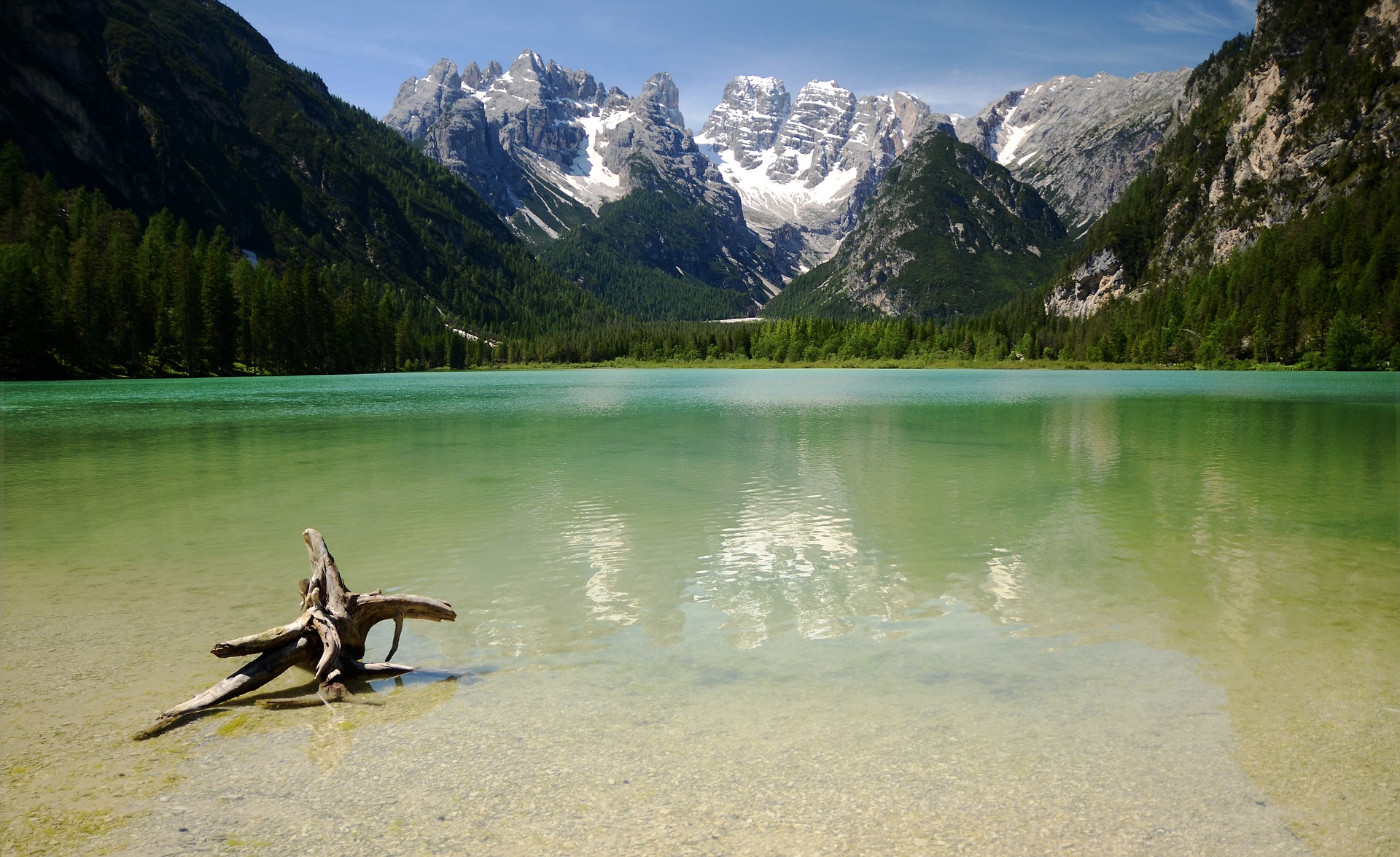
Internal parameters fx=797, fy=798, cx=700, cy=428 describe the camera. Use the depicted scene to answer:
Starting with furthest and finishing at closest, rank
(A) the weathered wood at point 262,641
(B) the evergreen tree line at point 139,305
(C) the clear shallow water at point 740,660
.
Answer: (B) the evergreen tree line at point 139,305 → (A) the weathered wood at point 262,641 → (C) the clear shallow water at point 740,660

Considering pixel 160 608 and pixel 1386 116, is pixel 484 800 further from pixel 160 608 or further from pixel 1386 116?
pixel 1386 116

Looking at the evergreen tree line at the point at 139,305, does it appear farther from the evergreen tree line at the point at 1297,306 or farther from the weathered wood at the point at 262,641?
the evergreen tree line at the point at 1297,306

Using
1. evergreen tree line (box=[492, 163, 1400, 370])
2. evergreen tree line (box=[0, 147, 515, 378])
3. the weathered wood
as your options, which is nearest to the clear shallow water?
the weathered wood

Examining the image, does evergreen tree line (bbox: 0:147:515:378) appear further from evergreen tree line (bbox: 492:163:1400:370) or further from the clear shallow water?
evergreen tree line (bbox: 492:163:1400:370)

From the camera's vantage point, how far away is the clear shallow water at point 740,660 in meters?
6.48

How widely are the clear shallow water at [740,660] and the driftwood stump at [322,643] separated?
280 millimetres

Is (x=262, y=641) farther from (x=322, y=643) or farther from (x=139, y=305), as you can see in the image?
(x=139, y=305)

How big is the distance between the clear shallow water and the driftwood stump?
280mm

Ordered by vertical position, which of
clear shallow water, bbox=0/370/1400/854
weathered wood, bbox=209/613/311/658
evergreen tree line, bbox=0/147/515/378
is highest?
evergreen tree line, bbox=0/147/515/378

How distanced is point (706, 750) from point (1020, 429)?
126ft

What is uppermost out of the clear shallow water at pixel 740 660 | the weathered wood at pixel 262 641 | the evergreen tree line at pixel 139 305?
the evergreen tree line at pixel 139 305

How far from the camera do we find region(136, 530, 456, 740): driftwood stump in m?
8.68

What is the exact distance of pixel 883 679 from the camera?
9.44 metres

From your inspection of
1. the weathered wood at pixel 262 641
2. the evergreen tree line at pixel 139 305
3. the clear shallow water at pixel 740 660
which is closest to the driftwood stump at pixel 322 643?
the weathered wood at pixel 262 641
